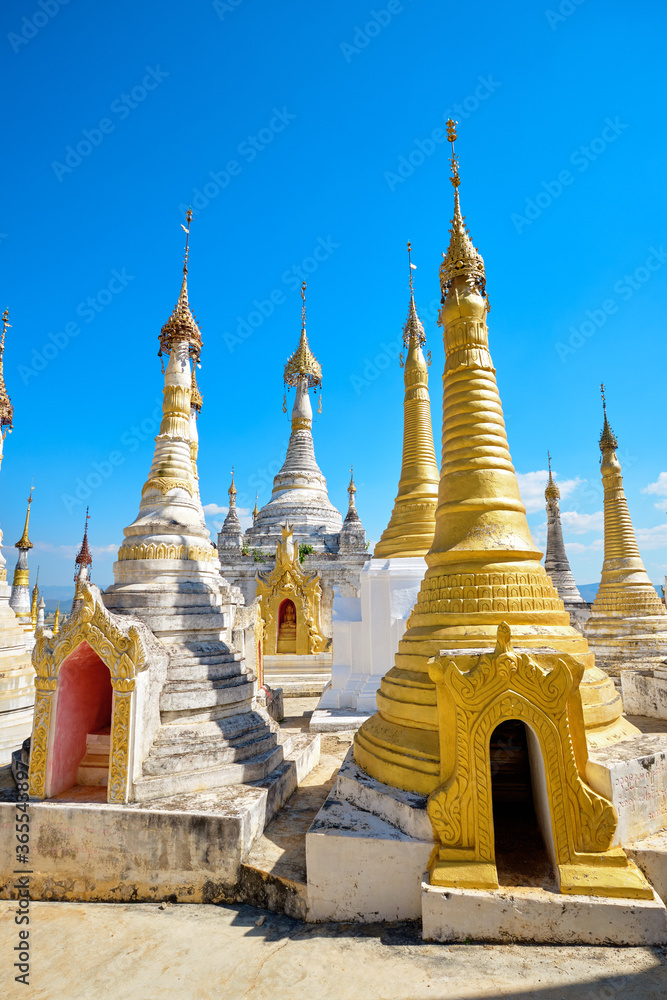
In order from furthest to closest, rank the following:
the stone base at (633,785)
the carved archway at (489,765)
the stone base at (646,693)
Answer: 1. the stone base at (646,693)
2. the stone base at (633,785)
3. the carved archway at (489,765)

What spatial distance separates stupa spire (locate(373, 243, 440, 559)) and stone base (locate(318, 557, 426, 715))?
0.56 m

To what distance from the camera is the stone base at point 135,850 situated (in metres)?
5.73

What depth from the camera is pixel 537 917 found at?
4.39 m

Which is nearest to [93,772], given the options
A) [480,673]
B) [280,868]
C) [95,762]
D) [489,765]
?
[95,762]

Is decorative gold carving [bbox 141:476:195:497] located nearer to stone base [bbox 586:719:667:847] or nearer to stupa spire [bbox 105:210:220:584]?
stupa spire [bbox 105:210:220:584]

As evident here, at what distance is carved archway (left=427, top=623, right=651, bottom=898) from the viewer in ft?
15.3

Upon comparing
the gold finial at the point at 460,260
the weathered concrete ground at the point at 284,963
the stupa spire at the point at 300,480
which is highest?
the stupa spire at the point at 300,480

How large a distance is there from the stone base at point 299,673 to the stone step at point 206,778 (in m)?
10.9

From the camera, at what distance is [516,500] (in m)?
7.13

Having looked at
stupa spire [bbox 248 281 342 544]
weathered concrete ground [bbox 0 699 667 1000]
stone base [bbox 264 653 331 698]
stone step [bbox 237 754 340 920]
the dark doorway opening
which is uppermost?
stupa spire [bbox 248 281 342 544]

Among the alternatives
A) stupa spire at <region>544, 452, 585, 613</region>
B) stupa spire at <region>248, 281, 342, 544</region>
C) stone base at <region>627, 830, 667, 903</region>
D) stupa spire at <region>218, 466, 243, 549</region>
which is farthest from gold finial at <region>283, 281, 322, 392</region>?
stone base at <region>627, 830, 667, 903</region>

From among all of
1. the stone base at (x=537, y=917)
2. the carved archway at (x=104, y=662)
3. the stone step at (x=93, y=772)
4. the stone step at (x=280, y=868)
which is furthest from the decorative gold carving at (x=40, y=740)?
the stone base at (x=537, y=917)

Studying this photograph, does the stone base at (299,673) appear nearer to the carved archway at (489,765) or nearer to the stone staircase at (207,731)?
the stone staircase at (207,731)

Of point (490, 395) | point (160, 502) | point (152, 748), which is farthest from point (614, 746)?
point (160, 502)
